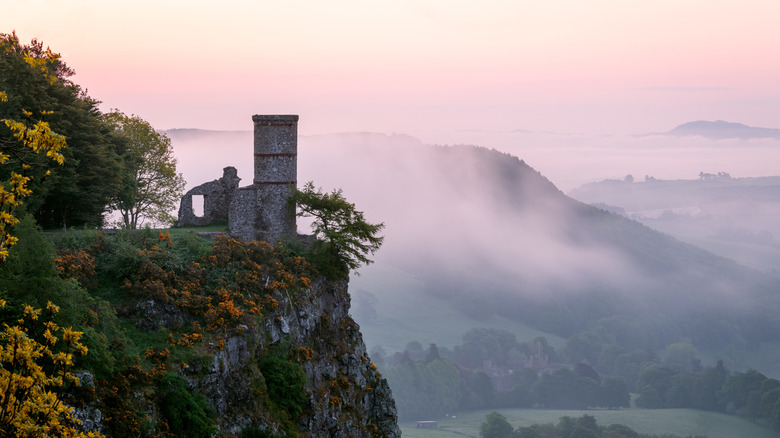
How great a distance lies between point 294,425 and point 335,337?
8.02 metres

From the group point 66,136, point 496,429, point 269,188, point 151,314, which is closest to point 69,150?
point 66,136

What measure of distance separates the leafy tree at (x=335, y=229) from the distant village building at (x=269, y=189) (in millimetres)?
932

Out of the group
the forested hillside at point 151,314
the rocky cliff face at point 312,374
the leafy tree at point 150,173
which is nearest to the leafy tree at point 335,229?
the forested hillside at point 151,314

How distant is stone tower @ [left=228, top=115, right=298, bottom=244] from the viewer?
43.1 metres

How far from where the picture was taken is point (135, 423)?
2592 centimetres

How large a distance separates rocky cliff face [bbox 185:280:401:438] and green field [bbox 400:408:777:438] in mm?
132162

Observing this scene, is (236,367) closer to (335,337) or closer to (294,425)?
(294,425)

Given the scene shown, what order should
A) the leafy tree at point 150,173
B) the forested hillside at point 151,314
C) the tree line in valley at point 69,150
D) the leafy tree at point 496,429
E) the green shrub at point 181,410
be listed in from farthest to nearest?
the leafy tree at point 496,429
the leafy tree at point 150,173
the tree line in valley at point 69,150
the green shrub at point 181,410
the forested hillside at point 151,314

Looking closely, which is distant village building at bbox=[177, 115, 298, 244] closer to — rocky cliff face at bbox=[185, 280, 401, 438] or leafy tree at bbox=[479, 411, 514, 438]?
rocky cliff face at bbox=[185, 280, 401, 438]

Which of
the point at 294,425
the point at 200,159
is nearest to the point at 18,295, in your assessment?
the point at 294,425

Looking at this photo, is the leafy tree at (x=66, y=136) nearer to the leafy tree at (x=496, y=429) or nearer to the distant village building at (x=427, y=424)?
the leafy tree at (x=496, y=429)

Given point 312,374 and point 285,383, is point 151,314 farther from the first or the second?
point 312,374

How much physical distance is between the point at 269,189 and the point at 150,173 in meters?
24.0

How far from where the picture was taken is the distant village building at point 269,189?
141ft
